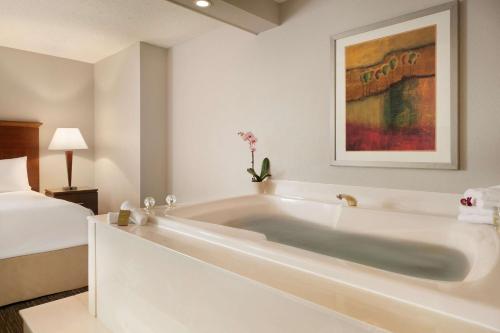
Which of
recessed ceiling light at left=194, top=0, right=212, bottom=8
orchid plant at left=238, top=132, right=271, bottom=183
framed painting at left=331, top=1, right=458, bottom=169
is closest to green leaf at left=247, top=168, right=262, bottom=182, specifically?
orchid plant at left=238, top=132, right=271, bottom=183

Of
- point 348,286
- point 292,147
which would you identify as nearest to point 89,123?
point 292,147

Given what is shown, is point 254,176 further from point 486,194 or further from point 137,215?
point 486,194

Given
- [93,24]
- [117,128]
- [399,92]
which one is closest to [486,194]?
A: [399,92]

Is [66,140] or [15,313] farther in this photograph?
[66,140]

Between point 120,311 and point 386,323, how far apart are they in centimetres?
107

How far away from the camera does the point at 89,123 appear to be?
14.6ft

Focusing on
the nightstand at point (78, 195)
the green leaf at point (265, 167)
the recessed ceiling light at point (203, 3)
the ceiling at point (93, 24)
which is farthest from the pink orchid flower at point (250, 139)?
the nightstand at point (78, 195)

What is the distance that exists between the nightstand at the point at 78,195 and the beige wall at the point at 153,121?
0.71 m

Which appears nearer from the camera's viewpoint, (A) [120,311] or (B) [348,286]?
(B) [348,286]

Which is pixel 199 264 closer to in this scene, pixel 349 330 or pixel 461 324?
pixel 349 330

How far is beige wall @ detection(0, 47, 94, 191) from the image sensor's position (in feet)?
12.6

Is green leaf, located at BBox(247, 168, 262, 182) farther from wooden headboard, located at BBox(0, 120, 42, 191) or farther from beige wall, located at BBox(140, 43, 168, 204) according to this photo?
wooden headboard, located at BBox(0, 120, 42, 191)

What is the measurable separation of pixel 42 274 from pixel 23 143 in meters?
2.23

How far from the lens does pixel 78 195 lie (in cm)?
381
